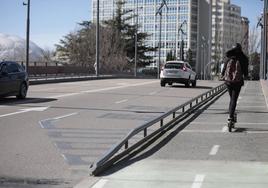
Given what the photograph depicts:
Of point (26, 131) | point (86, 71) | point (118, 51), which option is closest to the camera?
point (26, 131)

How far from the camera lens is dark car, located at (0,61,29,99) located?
21533mm

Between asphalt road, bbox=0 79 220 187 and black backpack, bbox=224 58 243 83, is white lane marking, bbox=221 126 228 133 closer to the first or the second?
black backpack, bbox=224 58 243 83

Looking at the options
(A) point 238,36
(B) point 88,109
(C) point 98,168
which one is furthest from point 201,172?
(A) point 238,36

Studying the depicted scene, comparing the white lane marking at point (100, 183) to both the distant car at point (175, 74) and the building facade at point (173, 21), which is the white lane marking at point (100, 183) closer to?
the distant car at point (175, 74)

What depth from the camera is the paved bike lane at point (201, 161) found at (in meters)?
7.96

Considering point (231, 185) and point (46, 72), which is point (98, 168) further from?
point (46, 72)

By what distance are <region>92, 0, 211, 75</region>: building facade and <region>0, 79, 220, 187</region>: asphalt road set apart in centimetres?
9518

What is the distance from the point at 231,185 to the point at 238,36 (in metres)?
131

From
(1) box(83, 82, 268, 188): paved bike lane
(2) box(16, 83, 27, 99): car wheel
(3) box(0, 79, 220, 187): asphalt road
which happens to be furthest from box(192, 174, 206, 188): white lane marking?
(2) box(16, 83, 27, 99): car wheel

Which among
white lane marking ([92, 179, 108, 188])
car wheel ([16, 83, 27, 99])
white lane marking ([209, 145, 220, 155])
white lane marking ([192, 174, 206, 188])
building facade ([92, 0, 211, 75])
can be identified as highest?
building facade ([92, 0, 211, 75])

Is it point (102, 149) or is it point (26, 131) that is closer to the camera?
point (102, 149)

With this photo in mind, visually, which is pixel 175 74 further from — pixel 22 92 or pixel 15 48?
pixel 15 48

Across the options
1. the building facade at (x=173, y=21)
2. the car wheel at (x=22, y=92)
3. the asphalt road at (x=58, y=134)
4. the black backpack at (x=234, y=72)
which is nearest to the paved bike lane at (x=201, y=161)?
the asphalt road at (x=58, y=134)

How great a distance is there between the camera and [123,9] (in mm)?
122938
